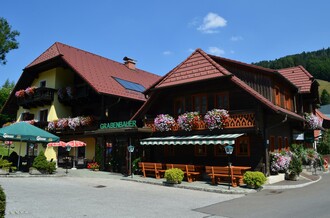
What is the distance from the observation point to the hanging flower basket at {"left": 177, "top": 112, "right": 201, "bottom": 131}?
18516mm

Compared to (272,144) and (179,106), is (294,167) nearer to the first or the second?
(272,144)

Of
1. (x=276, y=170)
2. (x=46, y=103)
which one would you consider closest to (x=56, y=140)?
(x=46, y=103)

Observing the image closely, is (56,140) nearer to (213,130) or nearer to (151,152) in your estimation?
(151,152)

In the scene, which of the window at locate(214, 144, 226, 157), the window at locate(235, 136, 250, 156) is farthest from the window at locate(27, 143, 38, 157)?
the window at locate(235, 136, 250, 156)

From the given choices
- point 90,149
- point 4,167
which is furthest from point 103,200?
point 90,149

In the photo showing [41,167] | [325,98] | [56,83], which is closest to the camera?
[41,167]

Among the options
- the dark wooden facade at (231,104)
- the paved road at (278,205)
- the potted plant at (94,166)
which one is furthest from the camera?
the potted plant at (94,166)

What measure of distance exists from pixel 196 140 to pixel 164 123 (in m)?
3.34

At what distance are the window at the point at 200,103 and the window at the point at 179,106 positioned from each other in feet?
3.01

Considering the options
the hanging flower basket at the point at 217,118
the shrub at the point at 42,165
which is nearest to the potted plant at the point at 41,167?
the shrub at the point at 42,165

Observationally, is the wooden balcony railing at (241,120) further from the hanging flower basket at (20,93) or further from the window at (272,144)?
the hanging flower basket at (20,93)

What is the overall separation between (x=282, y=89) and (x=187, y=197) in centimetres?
1164

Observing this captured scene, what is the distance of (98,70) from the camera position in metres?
27.3

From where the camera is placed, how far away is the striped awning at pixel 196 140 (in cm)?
1590
